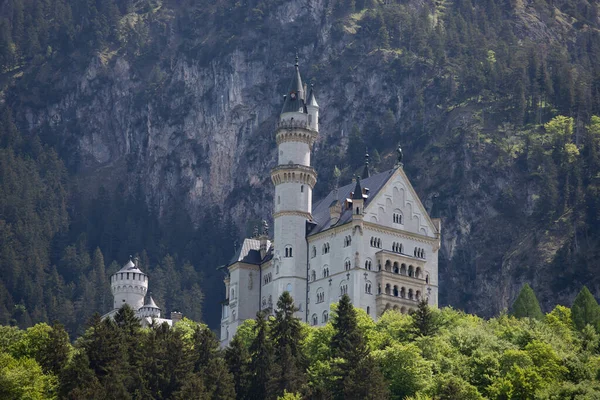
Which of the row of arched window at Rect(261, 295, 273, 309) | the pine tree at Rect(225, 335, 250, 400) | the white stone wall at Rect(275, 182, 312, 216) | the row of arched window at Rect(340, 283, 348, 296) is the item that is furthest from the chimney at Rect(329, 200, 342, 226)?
the pine tree at Rect(225, 335, 250, 400)

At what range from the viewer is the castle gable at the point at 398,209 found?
154 meters

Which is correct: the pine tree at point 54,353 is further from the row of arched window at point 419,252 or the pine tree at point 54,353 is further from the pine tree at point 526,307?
the pine tree at point 526,307

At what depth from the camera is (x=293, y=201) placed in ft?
513

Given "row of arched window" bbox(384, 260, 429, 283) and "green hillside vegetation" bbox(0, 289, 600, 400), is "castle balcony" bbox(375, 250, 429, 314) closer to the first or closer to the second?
"row of arched window" bbox(384, 260, 429, 283)

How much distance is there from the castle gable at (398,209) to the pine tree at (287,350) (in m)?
24.9

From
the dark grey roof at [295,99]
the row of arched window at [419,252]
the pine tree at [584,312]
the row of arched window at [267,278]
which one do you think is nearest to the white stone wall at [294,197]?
the row of arched window at [267,278]

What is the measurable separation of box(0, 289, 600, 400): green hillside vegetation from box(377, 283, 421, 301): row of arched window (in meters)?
19.0

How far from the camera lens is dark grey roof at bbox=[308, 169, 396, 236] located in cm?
15462

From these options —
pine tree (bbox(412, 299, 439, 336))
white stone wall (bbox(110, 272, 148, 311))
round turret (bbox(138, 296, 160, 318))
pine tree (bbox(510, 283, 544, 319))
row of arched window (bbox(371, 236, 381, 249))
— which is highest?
white stone wall (bbox(110, 272, 148, 311))

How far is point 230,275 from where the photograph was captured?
16738cm

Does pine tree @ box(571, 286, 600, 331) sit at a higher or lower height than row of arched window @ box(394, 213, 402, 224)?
lower

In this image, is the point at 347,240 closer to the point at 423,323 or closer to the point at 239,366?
the point at 423,323

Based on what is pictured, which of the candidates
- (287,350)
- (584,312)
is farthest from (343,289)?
(287,350)

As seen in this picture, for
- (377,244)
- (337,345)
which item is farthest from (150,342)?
(377,244)
